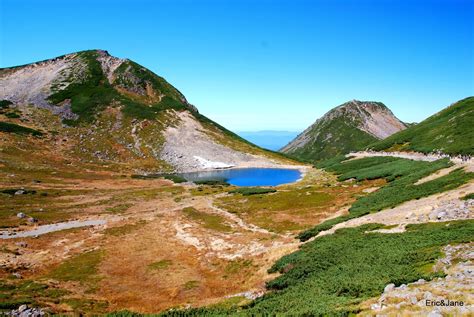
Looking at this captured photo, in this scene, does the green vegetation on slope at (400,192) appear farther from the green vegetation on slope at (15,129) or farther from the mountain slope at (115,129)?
the green vegetation on slope at (15,129)

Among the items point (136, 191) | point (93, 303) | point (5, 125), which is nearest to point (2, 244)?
point (93, 303)

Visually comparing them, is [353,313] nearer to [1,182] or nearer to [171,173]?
[1,182]

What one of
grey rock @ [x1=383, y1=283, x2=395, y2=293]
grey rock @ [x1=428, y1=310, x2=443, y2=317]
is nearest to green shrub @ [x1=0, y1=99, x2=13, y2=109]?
grey rock @ [x1=383, y1=283, x2=395, y2=293]

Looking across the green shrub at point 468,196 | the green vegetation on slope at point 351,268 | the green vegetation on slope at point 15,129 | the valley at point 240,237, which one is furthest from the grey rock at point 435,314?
the green vegetation on slope at point 15,129

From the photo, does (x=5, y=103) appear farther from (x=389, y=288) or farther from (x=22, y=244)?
(x=389, y=288)

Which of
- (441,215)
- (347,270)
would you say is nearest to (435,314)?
(347,270)

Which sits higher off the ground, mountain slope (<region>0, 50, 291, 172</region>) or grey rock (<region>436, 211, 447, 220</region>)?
mountain slope (<region>0, 50, 291, 172</region>)

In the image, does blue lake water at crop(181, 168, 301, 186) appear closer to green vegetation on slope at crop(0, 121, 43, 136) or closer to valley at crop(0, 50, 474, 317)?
valley at crop(0, 50, 474, 317)
